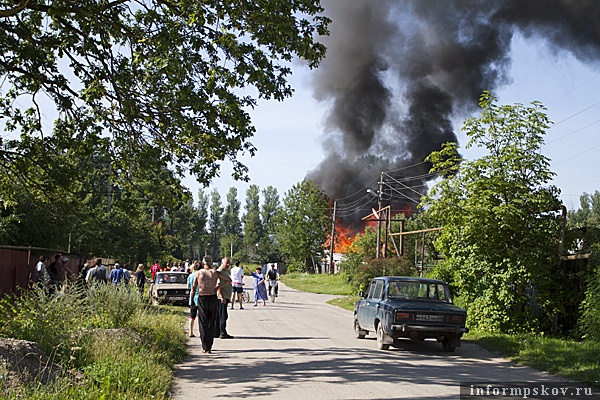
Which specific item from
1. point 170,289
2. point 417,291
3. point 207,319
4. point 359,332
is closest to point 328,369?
point 207,319

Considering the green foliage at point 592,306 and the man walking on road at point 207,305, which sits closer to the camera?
the man walking on road at point 207,305

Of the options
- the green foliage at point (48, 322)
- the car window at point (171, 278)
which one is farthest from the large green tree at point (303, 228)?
the green foliage at point (48, 322)

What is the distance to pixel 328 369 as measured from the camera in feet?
35.2

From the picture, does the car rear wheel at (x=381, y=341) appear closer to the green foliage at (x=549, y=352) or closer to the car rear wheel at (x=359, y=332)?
the car rear wheel at (x=359, y=332)

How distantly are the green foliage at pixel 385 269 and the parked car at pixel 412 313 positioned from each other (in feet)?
41.6

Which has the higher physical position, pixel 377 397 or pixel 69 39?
pixel 69 39

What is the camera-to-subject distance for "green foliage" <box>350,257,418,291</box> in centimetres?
2856

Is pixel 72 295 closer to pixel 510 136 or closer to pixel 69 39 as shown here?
pixel 69 39

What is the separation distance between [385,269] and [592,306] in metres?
14.7

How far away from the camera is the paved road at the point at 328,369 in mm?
8836

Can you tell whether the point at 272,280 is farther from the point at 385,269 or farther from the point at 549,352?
the point at 549,352

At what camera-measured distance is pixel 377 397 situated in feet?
27.6

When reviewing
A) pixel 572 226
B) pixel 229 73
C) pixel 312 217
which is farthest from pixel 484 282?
pixel 312 217

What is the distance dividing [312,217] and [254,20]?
7297 centimetres
